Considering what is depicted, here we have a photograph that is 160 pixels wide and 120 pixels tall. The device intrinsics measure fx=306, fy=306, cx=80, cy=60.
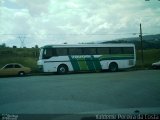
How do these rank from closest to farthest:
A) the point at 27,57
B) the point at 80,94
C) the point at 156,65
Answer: the point at 80,94
the point at 156,65
the point at 27,57

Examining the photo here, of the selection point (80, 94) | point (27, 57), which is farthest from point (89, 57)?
point (80, 94)

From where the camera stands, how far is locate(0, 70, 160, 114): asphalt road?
3.07 m

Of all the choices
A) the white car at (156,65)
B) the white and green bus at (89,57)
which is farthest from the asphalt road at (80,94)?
the white and green bus at (89,57)

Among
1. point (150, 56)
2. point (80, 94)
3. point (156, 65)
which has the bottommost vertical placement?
point (80, 94)

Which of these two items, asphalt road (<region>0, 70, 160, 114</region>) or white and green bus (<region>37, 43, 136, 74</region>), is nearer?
asphalt road (<region>0, 70, 160, 114</region>)

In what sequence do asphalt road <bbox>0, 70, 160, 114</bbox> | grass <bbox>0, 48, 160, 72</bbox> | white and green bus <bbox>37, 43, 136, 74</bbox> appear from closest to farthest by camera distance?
asphalt road <bbox>0, 70, 160, 114</bbox> < grass <bbox>0, 48, 160, 72</bbox> < white and green bus <bbox>37, 43, 136, 74</bbox>

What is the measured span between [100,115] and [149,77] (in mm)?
1162

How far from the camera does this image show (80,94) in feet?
11.2

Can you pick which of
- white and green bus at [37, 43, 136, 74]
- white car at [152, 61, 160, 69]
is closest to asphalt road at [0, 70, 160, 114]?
A: white car at [152, 61, 160, 69]

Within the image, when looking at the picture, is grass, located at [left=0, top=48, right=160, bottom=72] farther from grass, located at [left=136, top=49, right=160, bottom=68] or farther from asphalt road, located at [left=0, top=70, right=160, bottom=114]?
asphalt road, located at [left=0, top=70, right=160, bottom=114]

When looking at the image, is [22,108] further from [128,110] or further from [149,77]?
[149,77]

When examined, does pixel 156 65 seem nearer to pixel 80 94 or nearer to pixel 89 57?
pixel 80 94

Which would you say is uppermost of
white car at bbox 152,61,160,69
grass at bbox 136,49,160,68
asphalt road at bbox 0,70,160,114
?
grass at bbox 136,49,160,68

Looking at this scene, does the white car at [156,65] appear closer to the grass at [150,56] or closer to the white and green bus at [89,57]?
the grass at [150,56]
